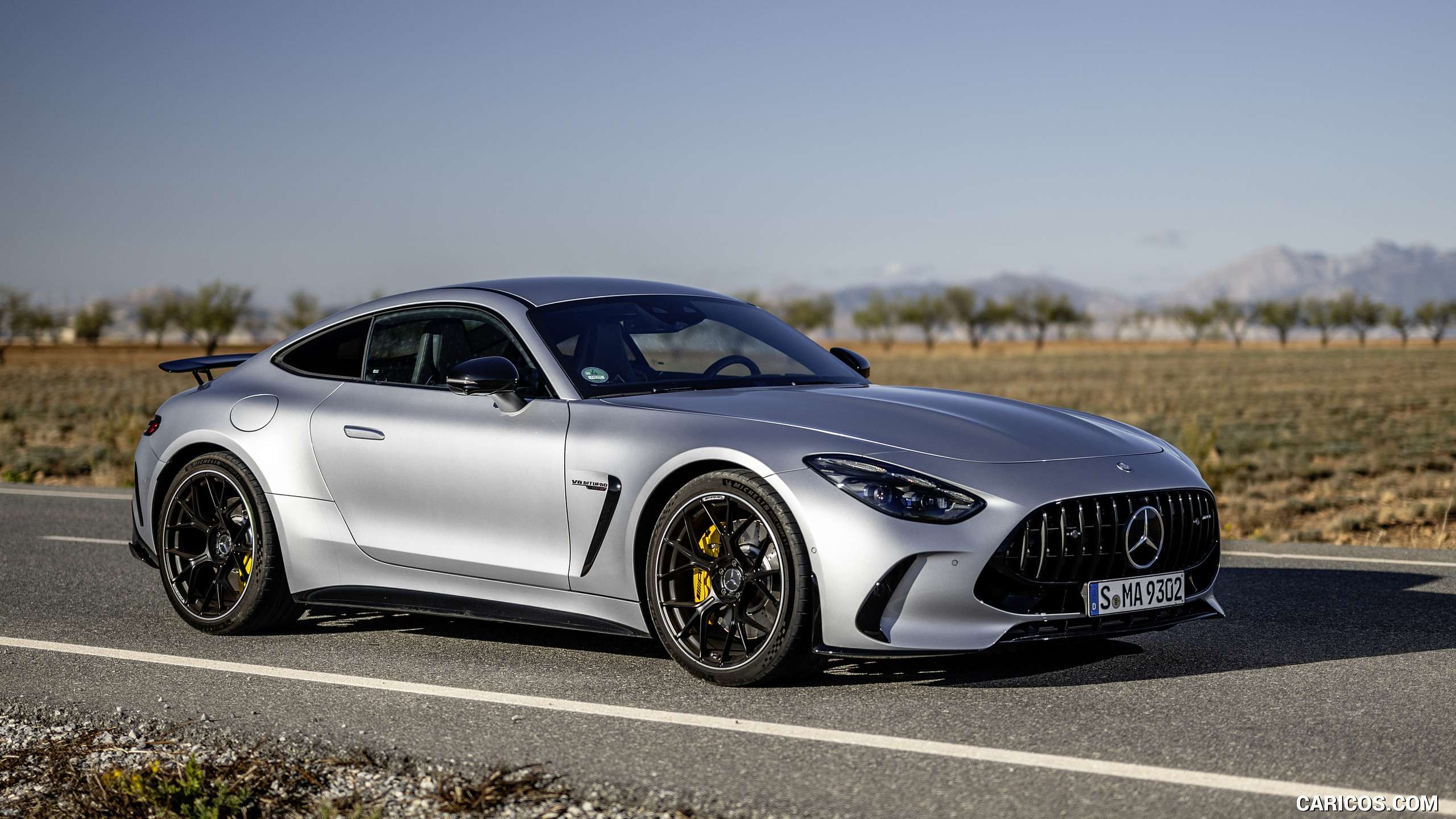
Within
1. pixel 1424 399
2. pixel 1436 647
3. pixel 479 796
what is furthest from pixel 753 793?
pixel 1424 399

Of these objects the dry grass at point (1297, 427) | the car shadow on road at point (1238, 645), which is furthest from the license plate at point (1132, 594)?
the dry grass at point (1297, 427)

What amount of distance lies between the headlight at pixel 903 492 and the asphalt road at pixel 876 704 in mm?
700

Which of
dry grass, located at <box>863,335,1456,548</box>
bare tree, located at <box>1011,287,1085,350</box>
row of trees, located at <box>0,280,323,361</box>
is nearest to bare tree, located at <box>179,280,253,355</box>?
row of trees, located at <box>0,280,323,361</box>

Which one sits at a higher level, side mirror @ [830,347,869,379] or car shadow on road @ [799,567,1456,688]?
side mirror @ [830,347,869,379]

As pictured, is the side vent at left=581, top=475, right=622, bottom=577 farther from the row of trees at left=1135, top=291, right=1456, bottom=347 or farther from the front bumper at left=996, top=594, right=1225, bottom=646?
the row of trees at left=1135, top=291, right=1456, bottom=347

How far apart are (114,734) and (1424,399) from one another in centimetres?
4200

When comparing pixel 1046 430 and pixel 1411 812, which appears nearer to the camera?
pixel 1411 812

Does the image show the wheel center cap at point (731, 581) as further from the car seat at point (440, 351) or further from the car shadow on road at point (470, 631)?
the car seat at point (440, 351)

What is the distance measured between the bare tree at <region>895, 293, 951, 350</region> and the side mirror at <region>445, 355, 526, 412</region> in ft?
584

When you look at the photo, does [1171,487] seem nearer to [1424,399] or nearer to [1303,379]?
[1424,399]

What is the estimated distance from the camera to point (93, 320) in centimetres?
12250

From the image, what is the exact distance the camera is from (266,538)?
6.16 m

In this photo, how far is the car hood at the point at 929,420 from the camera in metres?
4.99

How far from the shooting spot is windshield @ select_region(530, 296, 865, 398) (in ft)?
19.0
